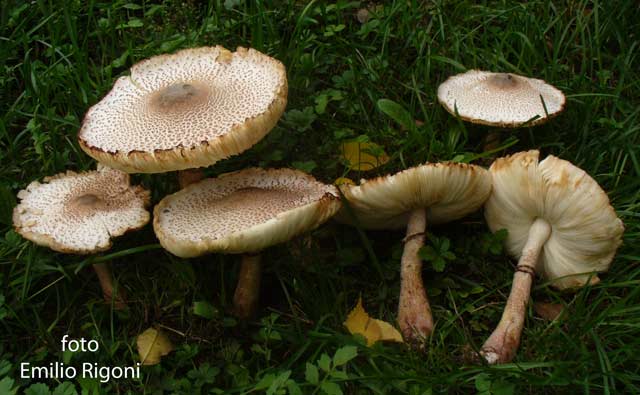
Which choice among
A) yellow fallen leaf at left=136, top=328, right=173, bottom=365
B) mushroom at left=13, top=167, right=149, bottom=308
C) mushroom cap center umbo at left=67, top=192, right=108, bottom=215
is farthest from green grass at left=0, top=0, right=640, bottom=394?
mushroom cap center umbo at left=67, top=192, right=108, bottom=215

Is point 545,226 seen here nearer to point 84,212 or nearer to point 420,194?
point 420,194

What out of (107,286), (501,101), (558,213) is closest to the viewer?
(558,213)

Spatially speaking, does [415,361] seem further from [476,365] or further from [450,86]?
[450,86]

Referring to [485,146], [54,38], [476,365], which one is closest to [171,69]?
[54,38]

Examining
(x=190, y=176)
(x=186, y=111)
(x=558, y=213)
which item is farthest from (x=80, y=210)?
(x=558, y=213)

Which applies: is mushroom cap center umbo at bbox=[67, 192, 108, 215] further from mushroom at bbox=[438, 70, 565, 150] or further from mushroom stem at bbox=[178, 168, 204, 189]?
mushroom at bbox=[438, 70, 565, 150]

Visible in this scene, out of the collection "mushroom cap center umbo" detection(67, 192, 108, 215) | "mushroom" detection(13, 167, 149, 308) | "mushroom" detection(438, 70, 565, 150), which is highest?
"mushroom" detection(438, 70, 565, 150)
